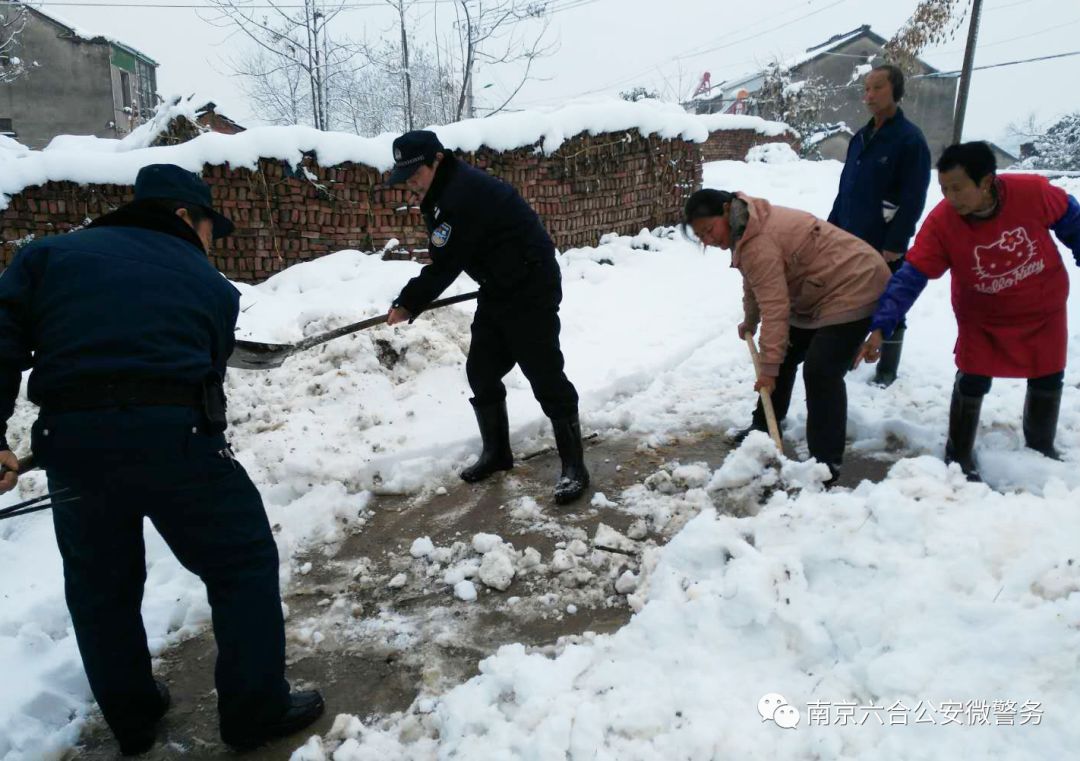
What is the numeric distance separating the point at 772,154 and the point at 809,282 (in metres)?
15.9

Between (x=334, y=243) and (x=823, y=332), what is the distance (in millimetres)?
5657

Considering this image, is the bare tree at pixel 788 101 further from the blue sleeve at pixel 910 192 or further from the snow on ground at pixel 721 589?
the snow on ground at pixel 721 589

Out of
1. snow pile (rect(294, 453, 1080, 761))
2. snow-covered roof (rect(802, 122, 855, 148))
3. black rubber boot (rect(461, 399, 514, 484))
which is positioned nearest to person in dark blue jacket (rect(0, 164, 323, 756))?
snow pile (rect(294, 453, 1080, 761))

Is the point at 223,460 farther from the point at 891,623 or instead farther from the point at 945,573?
the point at 945,573

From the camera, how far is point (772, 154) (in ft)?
58.5

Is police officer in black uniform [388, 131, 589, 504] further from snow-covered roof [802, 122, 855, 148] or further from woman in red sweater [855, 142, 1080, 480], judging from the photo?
snow-covered roof [802, 122, 855, 148]

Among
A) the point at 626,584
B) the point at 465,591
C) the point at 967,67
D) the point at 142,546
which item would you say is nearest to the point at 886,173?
the point at 626,584

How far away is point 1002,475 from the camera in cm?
355

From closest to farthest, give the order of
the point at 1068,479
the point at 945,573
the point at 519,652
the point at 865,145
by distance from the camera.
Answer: the point at 945,573, the point at 519,652, the point at 1068,479, the point at 865,145

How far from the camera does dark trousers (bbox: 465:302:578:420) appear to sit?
3578 mm

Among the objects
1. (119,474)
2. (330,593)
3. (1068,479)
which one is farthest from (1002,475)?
(119,474)

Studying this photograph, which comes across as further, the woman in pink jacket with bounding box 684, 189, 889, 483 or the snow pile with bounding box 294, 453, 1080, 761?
the woman in pink jacket with bounding box 684, 189, 889, 483

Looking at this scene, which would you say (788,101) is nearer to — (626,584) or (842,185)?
(842,185)

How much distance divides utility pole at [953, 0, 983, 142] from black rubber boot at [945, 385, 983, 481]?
11.4m
